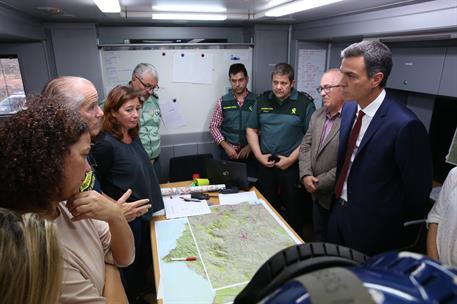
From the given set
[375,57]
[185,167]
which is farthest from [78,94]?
[185,167]

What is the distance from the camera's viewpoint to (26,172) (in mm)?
767

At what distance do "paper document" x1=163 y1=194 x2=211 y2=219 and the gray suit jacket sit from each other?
3.14 ft

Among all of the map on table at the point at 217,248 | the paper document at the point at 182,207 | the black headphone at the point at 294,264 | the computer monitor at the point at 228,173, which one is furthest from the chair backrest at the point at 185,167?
the black headphone at the point at 294,264

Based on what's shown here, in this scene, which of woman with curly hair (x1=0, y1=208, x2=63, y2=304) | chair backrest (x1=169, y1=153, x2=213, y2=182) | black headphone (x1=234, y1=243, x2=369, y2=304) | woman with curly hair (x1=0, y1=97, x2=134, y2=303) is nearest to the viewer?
black headphone (x1=234, y1=243, x2=369, y2=304)

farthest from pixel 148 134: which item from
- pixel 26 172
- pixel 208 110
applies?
pixel 26 172

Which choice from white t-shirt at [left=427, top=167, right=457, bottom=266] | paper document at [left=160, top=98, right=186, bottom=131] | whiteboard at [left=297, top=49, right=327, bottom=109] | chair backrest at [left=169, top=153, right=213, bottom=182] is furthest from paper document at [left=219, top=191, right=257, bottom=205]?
whiteboard at [left=297, top=49, right=327, bottom=109]

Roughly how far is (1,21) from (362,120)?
257cm

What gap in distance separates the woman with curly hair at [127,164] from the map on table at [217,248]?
0.67ft

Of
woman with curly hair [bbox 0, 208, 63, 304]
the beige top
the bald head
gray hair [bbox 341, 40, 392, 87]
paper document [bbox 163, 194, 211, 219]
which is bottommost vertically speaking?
paper document [bbox 163, 194, 211, 219]

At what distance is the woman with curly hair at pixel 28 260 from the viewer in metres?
0.53

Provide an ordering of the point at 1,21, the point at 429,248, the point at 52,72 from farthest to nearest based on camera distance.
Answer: the point at 52,72, the point at 1,21, the point at 429,248

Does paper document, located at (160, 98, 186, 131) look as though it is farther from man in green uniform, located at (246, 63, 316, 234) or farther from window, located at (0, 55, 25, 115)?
window, located at (0, 55, 25, 115)

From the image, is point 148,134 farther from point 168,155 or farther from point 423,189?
point 423,189

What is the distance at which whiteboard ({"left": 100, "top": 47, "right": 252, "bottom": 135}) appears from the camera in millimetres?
3457
